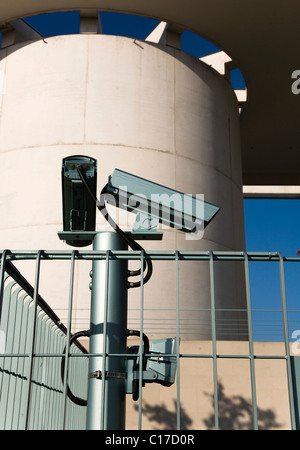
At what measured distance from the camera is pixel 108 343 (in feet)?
11.1

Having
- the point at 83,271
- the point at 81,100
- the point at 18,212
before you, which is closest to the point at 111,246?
the point at 83,271

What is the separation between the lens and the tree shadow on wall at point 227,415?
9.30 meters

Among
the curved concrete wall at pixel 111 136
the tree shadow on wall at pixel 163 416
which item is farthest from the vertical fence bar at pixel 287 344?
the curved concrete wall at pixel 111 136

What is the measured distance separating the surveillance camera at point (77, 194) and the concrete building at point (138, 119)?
7.62m

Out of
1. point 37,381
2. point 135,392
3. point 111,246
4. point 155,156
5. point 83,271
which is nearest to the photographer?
point 135,392

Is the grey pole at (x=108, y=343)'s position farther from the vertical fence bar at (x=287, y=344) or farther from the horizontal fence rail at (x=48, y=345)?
the vertical fence bar at (x=287, y=344)

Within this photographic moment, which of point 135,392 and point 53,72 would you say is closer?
point 135,392

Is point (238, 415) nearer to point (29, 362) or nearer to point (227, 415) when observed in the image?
point (227, 415)

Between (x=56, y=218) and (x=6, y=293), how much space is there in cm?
834

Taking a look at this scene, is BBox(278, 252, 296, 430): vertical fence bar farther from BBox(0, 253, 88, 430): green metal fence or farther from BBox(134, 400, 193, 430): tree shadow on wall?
BBox(134, 400, 193, 430): tree shadow on wall

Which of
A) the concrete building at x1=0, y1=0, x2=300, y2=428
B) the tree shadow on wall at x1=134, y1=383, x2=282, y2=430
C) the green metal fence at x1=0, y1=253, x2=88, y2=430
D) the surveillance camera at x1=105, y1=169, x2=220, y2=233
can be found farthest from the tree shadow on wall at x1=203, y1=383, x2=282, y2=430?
the surveillance camera at x1=105, y1=169, x2=220, y2=233

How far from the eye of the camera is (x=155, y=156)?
1275cm

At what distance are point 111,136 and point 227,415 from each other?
6.75 meters

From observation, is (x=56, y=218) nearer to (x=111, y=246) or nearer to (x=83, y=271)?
(x=83, y=271)
